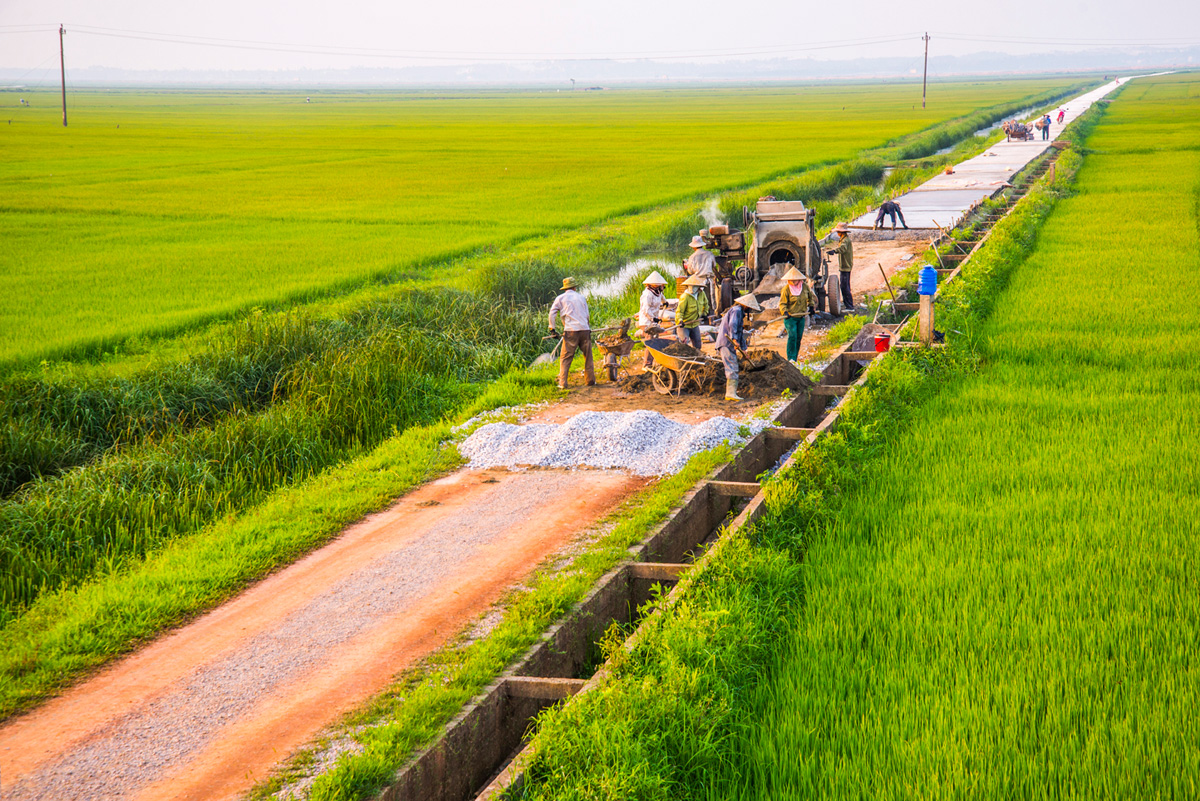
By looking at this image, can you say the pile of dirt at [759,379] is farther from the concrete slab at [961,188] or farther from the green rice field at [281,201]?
the concrete slab at [961,188]

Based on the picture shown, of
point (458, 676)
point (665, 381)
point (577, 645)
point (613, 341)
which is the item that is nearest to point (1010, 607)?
point (577, 645)

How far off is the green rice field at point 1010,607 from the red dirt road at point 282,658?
Answer: 2464mm

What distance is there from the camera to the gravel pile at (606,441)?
10727 millimetres

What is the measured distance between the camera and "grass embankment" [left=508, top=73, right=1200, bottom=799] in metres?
5.05

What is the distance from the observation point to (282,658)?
6812mm

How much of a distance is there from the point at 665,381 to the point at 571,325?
1.44m

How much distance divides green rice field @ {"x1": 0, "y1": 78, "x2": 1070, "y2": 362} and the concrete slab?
6.32 m

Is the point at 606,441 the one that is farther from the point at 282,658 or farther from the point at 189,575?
the point at 282,658

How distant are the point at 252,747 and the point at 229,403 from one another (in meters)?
8.29

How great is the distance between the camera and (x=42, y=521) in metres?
9.19

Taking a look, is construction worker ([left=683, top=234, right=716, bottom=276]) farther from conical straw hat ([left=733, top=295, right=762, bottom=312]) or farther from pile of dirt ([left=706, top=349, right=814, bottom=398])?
pile of dirt ([left=706, top=349, right=814, bottom=398])

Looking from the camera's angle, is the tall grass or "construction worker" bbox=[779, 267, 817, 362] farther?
"construction worker" bbox=[779, 267, 817, 362]

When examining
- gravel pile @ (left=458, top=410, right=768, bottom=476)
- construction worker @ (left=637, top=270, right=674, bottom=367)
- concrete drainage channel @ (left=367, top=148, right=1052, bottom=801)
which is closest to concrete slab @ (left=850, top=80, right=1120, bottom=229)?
construction worker @ (left=637, top=270, right=674, bottom=367)

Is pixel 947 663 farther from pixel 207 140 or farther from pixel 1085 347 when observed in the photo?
pixel 207 140
